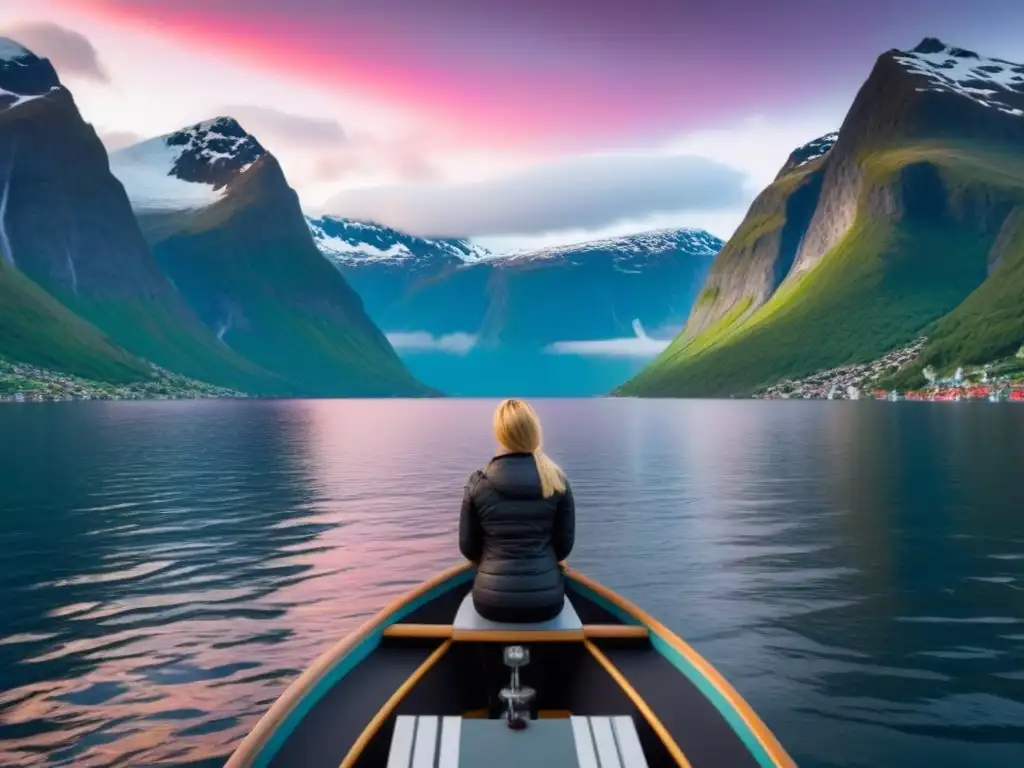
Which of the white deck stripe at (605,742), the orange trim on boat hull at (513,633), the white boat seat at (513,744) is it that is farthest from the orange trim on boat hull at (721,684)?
the white deck stripe at (605,742)

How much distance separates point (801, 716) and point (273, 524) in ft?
89.7

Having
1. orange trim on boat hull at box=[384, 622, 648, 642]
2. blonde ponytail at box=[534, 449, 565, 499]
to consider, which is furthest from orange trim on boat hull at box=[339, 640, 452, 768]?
blonde ponytail at box=[534, 449, 565, 499]

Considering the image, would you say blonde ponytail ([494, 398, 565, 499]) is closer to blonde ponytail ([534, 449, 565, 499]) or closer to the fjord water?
blonde ponytail ([534, 449, 565, 499])

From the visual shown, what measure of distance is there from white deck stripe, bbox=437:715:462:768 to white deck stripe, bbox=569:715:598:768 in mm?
1096

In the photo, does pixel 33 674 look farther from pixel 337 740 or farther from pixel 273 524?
pixel 273 524

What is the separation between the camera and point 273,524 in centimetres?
3781

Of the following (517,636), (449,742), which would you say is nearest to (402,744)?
(449,742)

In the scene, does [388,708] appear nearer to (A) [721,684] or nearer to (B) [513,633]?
(B) [513,633]

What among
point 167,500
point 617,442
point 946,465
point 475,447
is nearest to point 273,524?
point 167,500

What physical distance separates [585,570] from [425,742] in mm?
20737

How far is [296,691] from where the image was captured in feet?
32.1

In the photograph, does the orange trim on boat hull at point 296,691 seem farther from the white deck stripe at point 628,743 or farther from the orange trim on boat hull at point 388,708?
the white deck stripe at point 628,743

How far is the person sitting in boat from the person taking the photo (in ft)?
36.4

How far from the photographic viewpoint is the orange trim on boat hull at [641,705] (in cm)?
876
